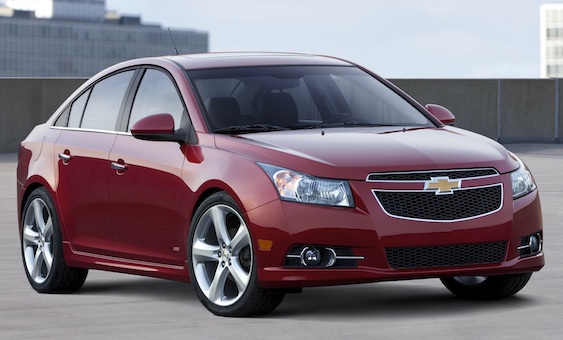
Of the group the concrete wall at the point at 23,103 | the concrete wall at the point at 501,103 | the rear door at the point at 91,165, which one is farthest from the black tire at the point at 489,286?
the concrete wall at the point at 501,103

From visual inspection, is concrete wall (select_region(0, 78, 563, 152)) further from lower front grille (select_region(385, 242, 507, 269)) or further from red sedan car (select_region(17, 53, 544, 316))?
lower front grille (select_region(385, 242, 507, 269))

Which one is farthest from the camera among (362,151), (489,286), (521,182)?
(489,286)

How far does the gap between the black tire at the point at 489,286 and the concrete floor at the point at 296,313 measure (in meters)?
0.08

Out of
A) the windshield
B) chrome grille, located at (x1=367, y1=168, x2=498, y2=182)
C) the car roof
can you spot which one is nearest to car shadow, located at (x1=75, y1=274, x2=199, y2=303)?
the windshield

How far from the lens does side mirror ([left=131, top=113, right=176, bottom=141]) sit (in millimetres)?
8883

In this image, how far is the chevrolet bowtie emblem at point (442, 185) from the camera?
26.8 feet

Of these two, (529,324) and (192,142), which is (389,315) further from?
(192,142)

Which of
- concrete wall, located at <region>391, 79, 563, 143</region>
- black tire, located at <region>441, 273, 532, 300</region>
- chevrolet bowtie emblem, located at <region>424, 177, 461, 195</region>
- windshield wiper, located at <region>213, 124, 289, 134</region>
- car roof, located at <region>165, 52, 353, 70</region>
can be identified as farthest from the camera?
concrete wall, located at <region>391, 79, 563, 143</region>

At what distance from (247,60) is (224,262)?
167cm

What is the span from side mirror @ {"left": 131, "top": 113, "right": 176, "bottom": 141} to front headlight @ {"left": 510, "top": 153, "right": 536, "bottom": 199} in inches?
76.3

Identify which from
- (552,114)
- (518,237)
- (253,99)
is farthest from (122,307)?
(552,114)

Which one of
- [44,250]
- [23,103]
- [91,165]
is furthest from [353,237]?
[23,103]

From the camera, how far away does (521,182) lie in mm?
8688

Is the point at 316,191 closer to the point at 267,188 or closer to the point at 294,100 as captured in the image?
the point at 267,188
